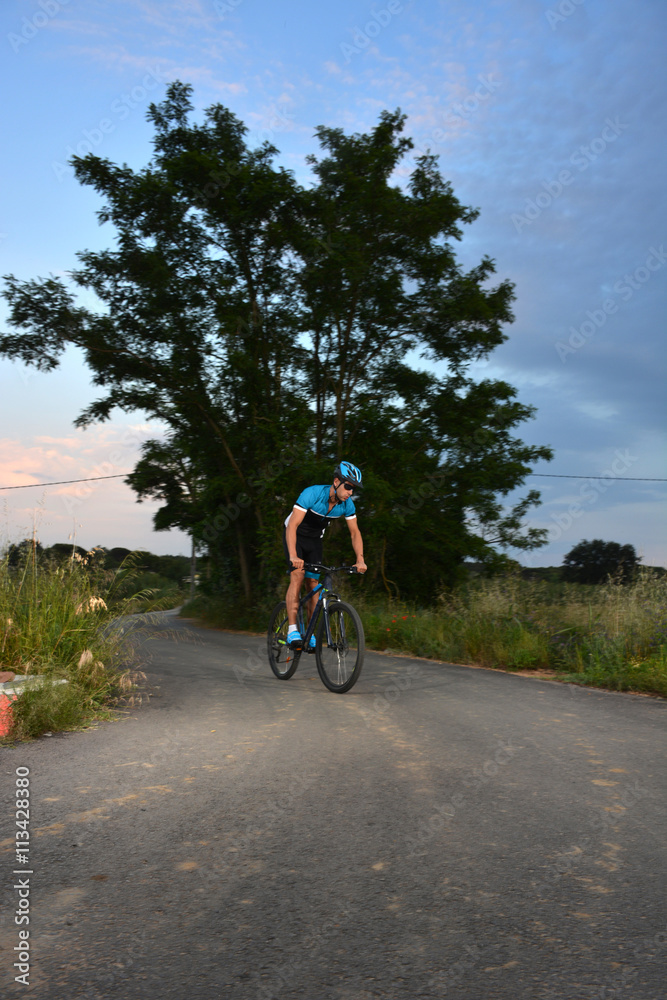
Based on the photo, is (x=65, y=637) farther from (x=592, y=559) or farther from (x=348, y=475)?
(x=592, y=559)

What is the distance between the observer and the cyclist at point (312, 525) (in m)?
7.74

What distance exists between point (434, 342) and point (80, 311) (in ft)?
33.6

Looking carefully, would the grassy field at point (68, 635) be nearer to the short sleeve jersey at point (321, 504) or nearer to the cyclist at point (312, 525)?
the cyclist at point (312, 525)

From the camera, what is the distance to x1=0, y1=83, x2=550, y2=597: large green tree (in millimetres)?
19375

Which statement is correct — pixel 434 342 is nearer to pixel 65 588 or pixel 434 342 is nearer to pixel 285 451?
pixel 285 451

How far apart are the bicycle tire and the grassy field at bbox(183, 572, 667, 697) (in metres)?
3.33

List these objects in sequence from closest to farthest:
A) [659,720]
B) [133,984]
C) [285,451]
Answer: [133,984]
[659,720]
[285,451]

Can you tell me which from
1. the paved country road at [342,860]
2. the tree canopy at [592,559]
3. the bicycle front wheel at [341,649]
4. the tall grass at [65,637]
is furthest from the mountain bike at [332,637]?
the tree canopy at [592,559]

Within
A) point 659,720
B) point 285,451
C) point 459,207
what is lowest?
point 659,720

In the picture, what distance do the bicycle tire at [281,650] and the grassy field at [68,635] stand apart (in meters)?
1.59

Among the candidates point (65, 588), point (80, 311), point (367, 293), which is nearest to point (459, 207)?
point (367, 293)

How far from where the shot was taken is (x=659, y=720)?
21.7 ft

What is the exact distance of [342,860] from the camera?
3.36 metres

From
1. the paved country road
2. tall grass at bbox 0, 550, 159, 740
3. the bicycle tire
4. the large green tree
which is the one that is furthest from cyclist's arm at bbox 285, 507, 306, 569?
the large green tree
